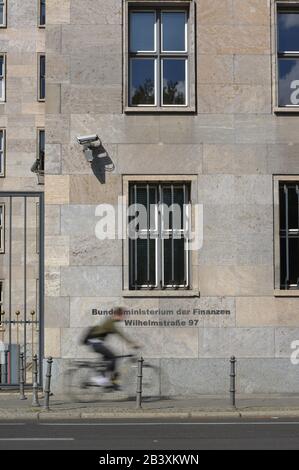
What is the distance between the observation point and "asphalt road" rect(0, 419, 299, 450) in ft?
39.3

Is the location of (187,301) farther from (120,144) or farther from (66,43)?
(66,43)

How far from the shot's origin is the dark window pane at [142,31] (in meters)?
19.7

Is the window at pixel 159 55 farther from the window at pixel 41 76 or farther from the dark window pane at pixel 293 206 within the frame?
the window at pixel 41 76

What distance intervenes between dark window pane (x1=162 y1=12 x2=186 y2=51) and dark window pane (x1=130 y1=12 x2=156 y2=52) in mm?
264

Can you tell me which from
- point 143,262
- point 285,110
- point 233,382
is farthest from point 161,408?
point 285,110

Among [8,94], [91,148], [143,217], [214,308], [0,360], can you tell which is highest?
[8,94]

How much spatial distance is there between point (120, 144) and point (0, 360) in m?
7.58

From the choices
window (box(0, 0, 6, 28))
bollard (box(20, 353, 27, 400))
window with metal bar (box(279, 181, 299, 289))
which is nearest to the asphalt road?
bollard (box(20, 353, 27, 400))

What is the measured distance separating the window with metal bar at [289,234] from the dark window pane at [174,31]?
3812 mm

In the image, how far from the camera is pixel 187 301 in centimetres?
1898

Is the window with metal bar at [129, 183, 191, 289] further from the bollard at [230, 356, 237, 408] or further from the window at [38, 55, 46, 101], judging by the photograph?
the window at [38, 55, 46, 101]

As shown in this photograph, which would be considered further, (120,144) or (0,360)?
(0,360)

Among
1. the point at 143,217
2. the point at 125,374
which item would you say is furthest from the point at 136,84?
the point at 125,374

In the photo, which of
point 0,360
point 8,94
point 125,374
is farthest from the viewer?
point 8,94
